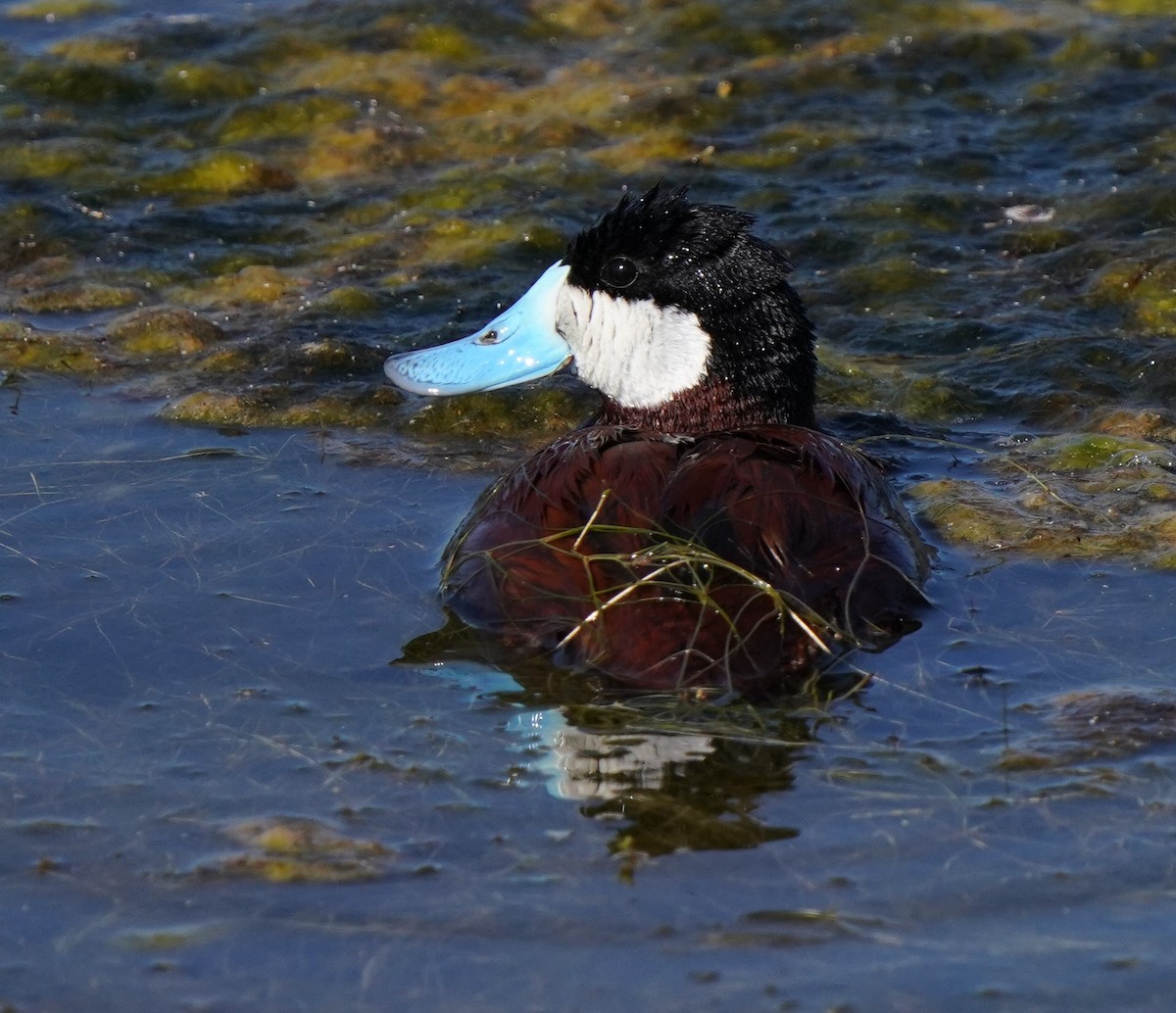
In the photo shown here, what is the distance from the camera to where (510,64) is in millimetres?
8453

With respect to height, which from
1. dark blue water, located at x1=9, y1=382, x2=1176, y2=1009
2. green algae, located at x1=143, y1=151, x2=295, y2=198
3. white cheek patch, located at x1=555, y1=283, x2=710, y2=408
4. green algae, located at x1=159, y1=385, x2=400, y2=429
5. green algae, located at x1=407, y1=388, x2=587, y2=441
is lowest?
dark blue water, located at x1=9, y1=382, x2=1176, y2=1009

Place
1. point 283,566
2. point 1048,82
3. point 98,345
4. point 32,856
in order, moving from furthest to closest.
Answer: point 1048,82
point 98,345
point 283,566
point 32,856

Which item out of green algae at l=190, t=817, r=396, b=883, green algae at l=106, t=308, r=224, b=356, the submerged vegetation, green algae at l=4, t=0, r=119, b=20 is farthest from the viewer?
green algae at l=4, t=0, r=119, b=20

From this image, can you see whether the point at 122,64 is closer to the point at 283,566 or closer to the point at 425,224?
the point at 425,224

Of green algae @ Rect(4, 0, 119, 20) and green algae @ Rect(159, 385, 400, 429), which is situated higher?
green algae @ Rect(4, 0, 119, 20)

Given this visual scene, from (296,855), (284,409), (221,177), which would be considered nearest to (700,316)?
(284,409)

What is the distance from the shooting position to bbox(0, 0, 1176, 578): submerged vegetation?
569 cm

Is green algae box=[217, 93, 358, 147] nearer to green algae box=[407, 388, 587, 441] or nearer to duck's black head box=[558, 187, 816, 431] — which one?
green algae box=[407, 388, 587, 441]

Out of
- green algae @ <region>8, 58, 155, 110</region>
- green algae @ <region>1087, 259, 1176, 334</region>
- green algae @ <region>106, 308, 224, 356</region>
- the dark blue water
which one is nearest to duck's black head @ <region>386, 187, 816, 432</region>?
the dark blue water

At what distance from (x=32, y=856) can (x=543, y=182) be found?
4507 mm

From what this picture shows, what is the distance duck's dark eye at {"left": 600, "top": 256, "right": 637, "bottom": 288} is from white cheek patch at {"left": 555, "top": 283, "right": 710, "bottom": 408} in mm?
42

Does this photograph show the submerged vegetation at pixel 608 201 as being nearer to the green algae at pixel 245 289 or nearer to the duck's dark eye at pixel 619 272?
the green algae at pixel 245 289

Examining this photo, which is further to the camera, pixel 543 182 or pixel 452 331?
pixel 543 182

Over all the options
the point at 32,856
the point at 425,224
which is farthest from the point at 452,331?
the point at 32,856
